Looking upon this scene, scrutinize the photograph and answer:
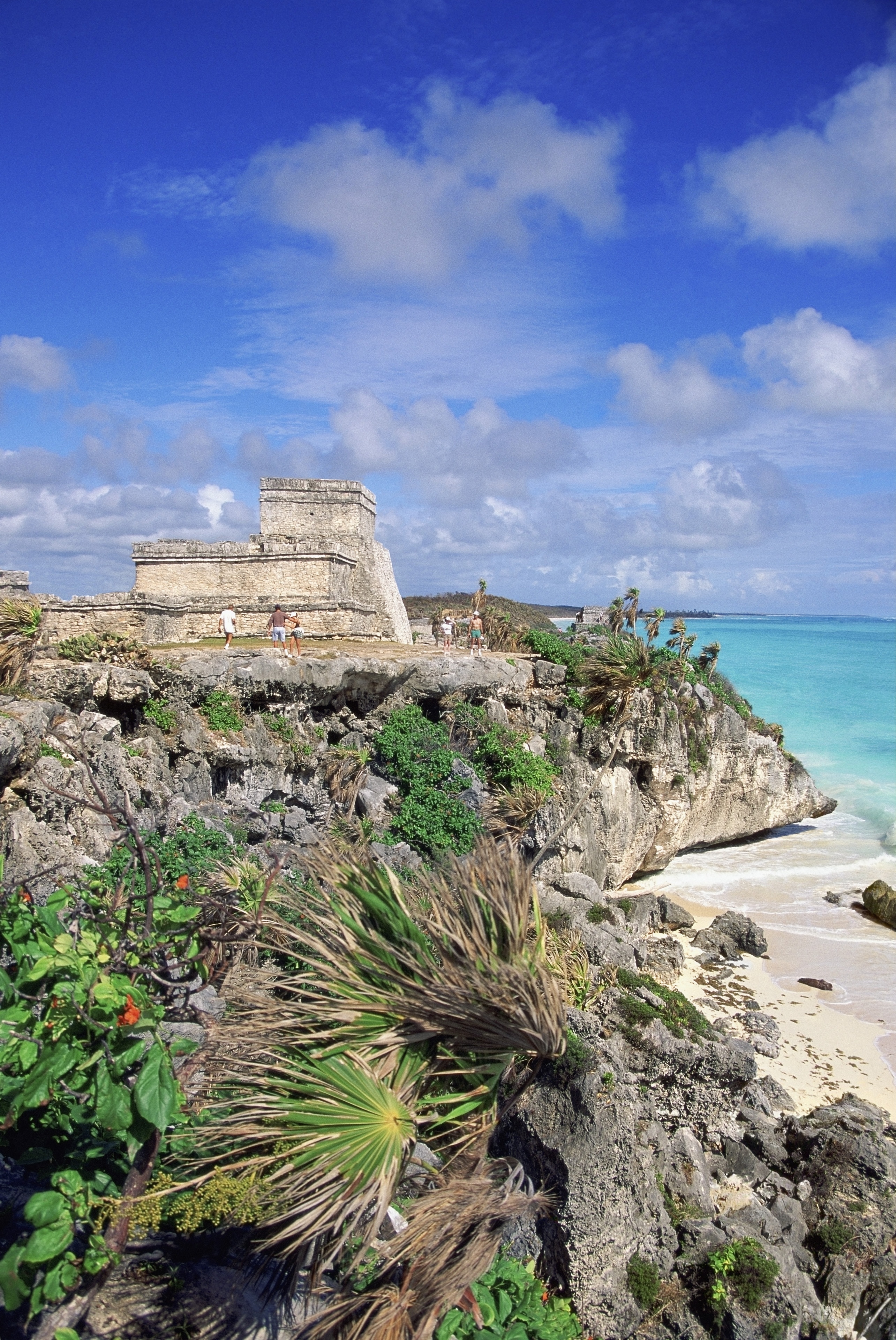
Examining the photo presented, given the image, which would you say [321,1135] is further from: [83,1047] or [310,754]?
[310,754]

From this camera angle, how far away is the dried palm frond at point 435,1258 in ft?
11.6

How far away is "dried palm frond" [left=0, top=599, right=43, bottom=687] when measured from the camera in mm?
10680

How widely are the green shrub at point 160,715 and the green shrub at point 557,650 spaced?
787 centimetres

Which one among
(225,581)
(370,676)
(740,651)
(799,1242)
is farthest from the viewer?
(740,651)

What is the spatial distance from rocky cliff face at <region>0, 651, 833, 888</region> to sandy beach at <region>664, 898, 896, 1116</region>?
3.10 meters

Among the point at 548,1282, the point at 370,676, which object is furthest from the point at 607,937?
the point at 370,676

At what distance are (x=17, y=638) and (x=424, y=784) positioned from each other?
670 centimetres

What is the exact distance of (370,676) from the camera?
46.3 feet

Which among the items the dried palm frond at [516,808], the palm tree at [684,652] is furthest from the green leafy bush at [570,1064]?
the palm tree at [684,652]

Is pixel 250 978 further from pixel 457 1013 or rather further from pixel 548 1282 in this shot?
pixel 548 1282

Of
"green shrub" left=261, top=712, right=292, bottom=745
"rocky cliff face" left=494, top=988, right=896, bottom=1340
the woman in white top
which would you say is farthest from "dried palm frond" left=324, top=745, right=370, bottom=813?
"rocky cliff face" left=494, top=988, right=896, bottom=1340

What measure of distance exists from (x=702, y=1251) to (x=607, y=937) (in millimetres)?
4470

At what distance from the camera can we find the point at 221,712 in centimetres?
1279

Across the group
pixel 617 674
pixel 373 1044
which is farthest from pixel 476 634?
pixel 373 1044
